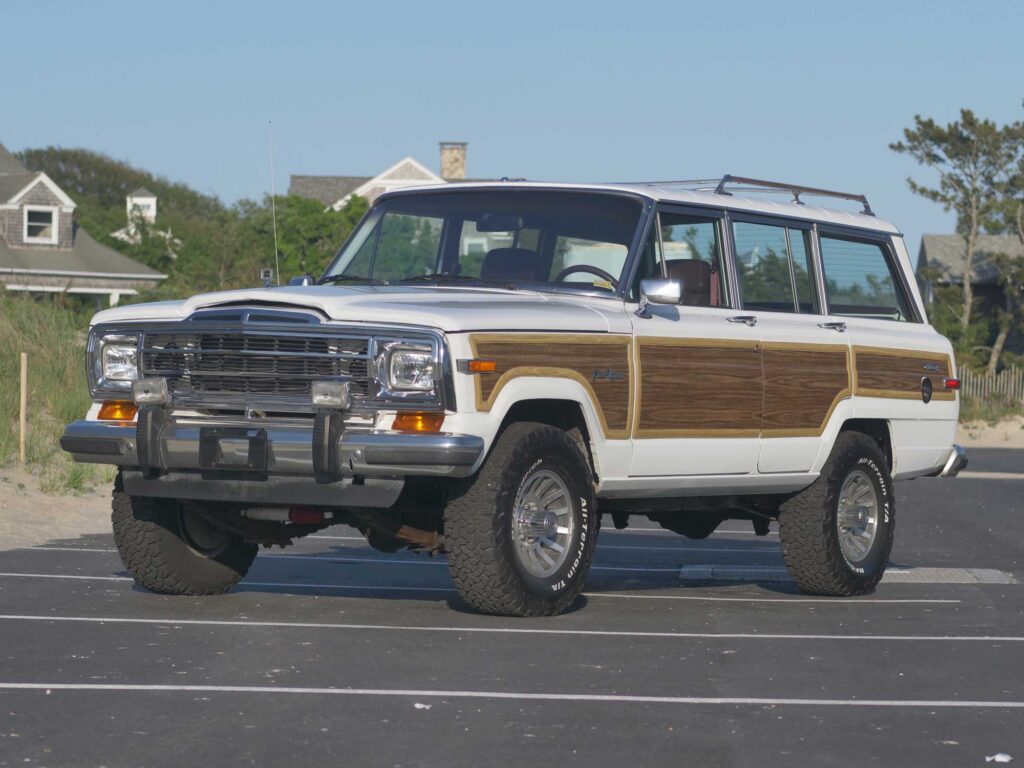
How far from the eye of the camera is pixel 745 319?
34.8 feet

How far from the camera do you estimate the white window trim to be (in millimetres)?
51969

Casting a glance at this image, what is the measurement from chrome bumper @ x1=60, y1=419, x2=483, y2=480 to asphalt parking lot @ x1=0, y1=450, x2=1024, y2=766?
2.50 feet

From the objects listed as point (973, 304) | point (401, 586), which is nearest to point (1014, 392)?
point (973, 304)

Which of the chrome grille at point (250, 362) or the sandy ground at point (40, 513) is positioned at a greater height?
the chrome grille at point (250, 362)

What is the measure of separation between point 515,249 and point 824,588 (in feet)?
8.99

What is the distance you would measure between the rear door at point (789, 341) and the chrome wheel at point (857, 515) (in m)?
0.54

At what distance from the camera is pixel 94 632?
8648 millimetres

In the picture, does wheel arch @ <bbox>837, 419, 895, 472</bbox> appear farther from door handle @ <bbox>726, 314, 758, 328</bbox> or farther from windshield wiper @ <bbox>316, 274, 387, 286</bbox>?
windshield wiper @ <bbox>316, 274, 387, 286</bbox>

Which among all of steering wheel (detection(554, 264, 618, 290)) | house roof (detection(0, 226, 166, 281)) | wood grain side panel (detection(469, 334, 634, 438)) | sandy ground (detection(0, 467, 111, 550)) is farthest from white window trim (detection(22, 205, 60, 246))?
wood grain side panel (detection(469, 334, 634, 438))

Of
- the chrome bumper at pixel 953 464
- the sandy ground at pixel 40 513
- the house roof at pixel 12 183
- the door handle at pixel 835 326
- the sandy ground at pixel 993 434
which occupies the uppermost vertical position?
the house roof at pixel 12 183

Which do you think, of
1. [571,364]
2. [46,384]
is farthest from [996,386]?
[571,364]

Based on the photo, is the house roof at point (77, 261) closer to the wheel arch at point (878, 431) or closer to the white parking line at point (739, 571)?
the white parking line at point (739, 571)

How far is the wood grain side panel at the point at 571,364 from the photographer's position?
8781 mm

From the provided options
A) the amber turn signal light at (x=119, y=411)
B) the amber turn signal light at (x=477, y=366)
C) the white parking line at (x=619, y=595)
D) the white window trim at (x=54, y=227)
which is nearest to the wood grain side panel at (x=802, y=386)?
the white parking line at (x=619, y=595)
